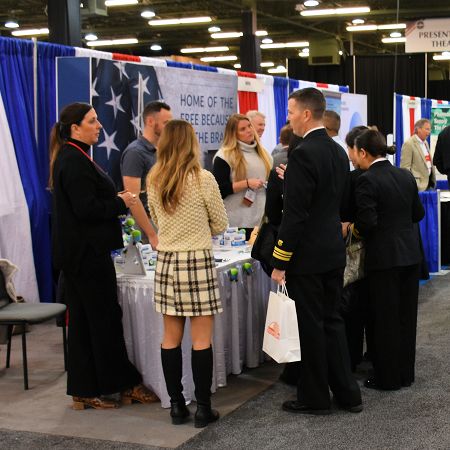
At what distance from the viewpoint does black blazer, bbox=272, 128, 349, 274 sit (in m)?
3.21

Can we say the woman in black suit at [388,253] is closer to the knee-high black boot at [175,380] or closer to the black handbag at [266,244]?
the black handbag at [266,244]

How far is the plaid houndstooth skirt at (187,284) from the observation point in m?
3.17

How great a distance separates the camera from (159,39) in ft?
63.3

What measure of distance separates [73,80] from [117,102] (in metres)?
0.34

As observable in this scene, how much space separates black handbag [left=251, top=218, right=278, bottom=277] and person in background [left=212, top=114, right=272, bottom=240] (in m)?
1.16

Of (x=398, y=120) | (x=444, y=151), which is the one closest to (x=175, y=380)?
(x=444, y=151)

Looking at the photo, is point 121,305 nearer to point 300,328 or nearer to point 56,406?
point 56,406

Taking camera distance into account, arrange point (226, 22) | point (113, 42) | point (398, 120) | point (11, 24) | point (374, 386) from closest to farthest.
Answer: point (374, 386) → point (398, 120) → point (11, 24) → point (226, 22) → point (113, 42)

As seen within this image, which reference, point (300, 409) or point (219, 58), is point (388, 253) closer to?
point (300, 409)

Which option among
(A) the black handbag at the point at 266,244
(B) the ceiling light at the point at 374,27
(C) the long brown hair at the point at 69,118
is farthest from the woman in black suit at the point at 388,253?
(B) the ceiling light at the point at 374,27

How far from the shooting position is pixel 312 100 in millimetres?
3324

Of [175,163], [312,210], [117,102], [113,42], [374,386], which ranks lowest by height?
[374,386]

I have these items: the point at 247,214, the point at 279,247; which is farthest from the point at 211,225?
the point at 247,214

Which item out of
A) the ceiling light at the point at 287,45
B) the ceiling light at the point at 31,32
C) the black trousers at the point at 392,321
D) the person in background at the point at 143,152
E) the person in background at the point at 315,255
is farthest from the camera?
the ceiling light at the point at 287,45
